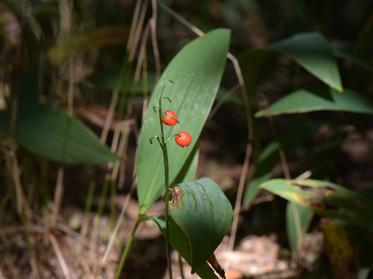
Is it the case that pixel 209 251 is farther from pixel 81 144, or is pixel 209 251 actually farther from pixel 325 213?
pixel 81 144

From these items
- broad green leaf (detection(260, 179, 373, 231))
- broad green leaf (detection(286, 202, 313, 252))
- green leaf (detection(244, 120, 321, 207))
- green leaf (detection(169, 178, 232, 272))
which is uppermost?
green leaf (detection(169, 178, 232, 272))

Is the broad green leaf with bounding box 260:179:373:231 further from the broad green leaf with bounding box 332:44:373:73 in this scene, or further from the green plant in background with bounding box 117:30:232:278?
the broad green leaf with bounding box 332:44:373:73

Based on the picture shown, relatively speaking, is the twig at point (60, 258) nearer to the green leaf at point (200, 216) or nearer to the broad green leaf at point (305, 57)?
the green leaf at point (200, 216)

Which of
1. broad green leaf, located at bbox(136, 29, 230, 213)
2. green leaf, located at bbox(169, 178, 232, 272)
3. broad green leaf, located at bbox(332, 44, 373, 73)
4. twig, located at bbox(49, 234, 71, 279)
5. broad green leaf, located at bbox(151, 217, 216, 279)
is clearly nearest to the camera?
green leaf, located at bbox(169, 178, 232, 272)

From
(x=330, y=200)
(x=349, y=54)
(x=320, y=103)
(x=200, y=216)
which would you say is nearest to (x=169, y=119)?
(x=200, y=216)

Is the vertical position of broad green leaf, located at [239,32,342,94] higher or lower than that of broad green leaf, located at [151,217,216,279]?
higher

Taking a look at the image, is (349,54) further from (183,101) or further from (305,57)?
(183,101)

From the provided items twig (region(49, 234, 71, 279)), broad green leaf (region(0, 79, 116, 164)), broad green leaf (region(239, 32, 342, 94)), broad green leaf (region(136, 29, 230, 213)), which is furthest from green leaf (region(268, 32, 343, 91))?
twig (region(49, 234, 71, 279))

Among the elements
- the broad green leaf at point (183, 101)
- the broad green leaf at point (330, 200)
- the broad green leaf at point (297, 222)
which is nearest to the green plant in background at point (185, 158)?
the broad green leaf at point (183, 101)
